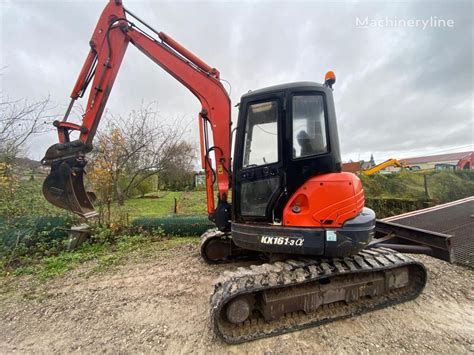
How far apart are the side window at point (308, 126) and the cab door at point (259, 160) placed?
7.9 inches

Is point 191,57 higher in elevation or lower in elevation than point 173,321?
higher

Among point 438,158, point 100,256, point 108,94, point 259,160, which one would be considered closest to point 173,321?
point 259,160

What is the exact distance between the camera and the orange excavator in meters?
2.42

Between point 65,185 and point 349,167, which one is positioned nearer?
point 65,185

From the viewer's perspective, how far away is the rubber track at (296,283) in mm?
2279

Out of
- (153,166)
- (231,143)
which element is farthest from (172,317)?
(153,166)

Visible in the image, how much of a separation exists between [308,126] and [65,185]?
3.45 metres

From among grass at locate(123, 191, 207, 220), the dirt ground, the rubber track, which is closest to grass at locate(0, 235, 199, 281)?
the dirt ground

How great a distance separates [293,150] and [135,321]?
2.71 metres

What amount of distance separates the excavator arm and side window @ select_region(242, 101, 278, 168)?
0.61m

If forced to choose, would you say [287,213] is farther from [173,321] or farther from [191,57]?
[191,57]

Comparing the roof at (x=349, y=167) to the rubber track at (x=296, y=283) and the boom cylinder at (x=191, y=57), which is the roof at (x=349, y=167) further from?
the boom cylinder at (x=191, y=57)

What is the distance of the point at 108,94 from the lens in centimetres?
335

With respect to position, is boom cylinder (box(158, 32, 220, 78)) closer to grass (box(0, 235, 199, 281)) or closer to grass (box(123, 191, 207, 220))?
grass (box(0, 235, 199, 281))
